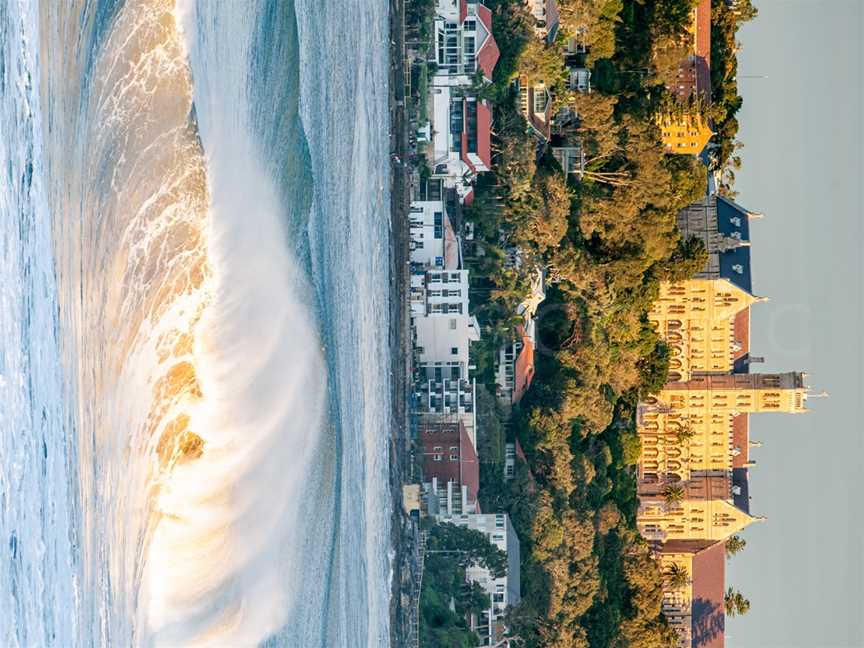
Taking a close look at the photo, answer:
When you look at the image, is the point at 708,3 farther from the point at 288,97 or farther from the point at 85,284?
the point at 85,284

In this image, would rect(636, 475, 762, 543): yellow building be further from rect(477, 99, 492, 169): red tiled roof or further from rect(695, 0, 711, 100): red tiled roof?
rect(477, 99, 492, 169): red tiled roof

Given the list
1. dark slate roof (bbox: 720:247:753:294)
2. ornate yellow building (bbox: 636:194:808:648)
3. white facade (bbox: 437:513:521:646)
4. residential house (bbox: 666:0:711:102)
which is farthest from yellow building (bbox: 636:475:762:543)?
residential house (bbox: 666:0:711:102)

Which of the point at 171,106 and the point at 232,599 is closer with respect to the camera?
the point at 171,106

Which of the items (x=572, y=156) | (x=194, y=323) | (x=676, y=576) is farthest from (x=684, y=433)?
(x=194, y=323)

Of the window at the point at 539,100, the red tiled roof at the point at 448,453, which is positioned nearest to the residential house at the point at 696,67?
the window at the point at 539,100

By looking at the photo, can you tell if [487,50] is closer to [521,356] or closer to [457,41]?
[457,41]

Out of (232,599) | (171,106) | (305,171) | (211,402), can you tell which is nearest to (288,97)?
(305,171)
